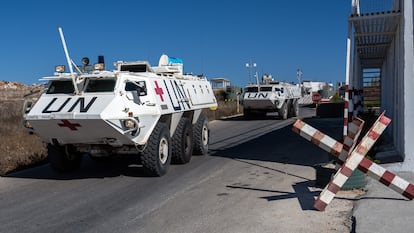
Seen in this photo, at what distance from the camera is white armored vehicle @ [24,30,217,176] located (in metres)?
8.43

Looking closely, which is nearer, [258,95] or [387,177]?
[387,177]

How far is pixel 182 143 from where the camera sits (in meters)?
10.8

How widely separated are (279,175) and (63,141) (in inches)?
159

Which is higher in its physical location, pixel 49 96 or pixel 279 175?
pixel 49 96

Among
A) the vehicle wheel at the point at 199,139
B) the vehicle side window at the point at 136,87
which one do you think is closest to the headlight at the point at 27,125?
the vehicle side window at the point at 136,87

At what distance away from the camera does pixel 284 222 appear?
19.7ft

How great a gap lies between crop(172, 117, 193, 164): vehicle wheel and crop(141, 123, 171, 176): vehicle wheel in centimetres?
98

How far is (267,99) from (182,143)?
15331 millimetres

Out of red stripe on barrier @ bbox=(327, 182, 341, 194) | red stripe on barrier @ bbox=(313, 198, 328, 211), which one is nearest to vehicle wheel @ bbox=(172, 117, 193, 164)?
red stripe on barrier @ bbox=(313, 198, 328, 211)

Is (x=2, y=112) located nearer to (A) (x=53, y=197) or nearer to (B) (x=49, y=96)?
(B) (x=49, y=96)

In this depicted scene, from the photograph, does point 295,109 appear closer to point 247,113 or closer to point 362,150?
point 247,113

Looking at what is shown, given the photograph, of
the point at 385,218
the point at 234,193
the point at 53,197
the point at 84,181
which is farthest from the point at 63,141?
the point at 385,218

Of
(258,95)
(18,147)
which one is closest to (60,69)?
(18,147)

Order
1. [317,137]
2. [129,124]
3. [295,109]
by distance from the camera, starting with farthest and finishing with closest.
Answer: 1. [295,109]
2. [129,124]
3. [317,137]
